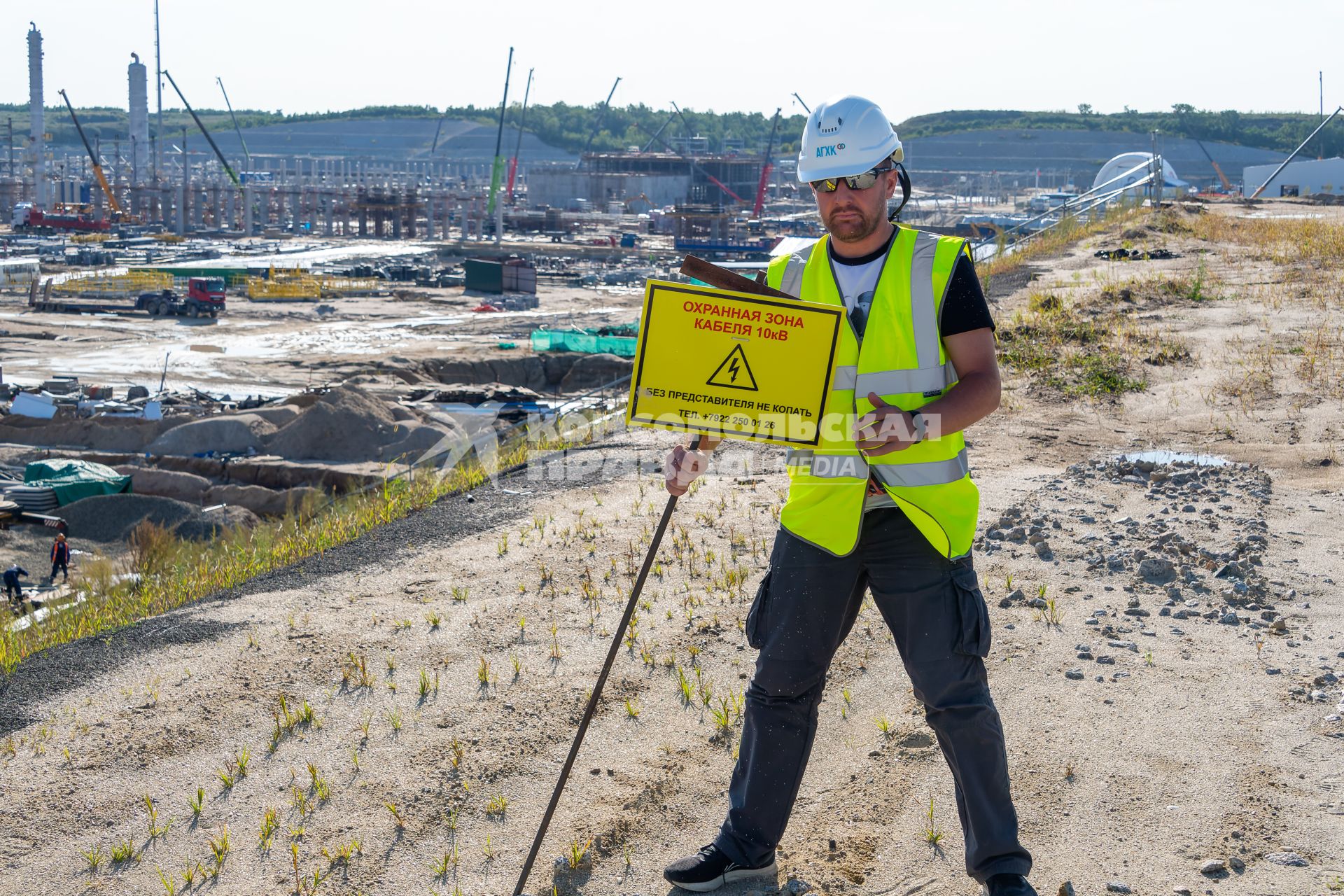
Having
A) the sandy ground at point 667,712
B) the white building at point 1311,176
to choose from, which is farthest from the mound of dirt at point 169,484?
the white building at point 1311,176

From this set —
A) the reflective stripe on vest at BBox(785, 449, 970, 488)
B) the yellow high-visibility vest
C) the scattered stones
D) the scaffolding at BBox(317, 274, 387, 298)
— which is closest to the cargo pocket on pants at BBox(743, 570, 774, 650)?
the yellow high-visibility vest

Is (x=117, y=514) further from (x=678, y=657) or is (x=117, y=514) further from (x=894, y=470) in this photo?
(x=894, y=470)

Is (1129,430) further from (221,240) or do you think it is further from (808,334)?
(221,240)

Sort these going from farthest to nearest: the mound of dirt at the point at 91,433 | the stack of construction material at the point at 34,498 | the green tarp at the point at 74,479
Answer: the mound of dirt at the point at 91,433
the green tarp at the point at 74,479
the stack of construction material at the point at 34,498

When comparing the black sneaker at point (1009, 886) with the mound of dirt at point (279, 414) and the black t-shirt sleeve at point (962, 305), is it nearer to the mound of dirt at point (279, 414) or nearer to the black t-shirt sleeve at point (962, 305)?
the black t-shirt sleeve at point (962, 305)

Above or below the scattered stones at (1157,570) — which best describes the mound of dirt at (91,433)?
below

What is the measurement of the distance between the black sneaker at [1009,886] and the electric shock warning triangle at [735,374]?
107 cm

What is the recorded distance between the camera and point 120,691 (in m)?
4.19

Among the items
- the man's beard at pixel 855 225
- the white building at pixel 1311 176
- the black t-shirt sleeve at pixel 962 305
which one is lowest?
the black t-shirt sleeve at pixel 962 305

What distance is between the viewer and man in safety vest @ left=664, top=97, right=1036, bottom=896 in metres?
2.46

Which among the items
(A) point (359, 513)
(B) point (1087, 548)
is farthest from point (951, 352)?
(A) point (359, 513)

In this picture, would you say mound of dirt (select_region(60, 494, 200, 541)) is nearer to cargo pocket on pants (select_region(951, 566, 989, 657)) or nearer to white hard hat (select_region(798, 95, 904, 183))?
white hard hat (select_region(798, 95, 904, 183))

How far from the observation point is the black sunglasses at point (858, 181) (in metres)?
2.55

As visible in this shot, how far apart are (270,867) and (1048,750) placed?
2.00m
